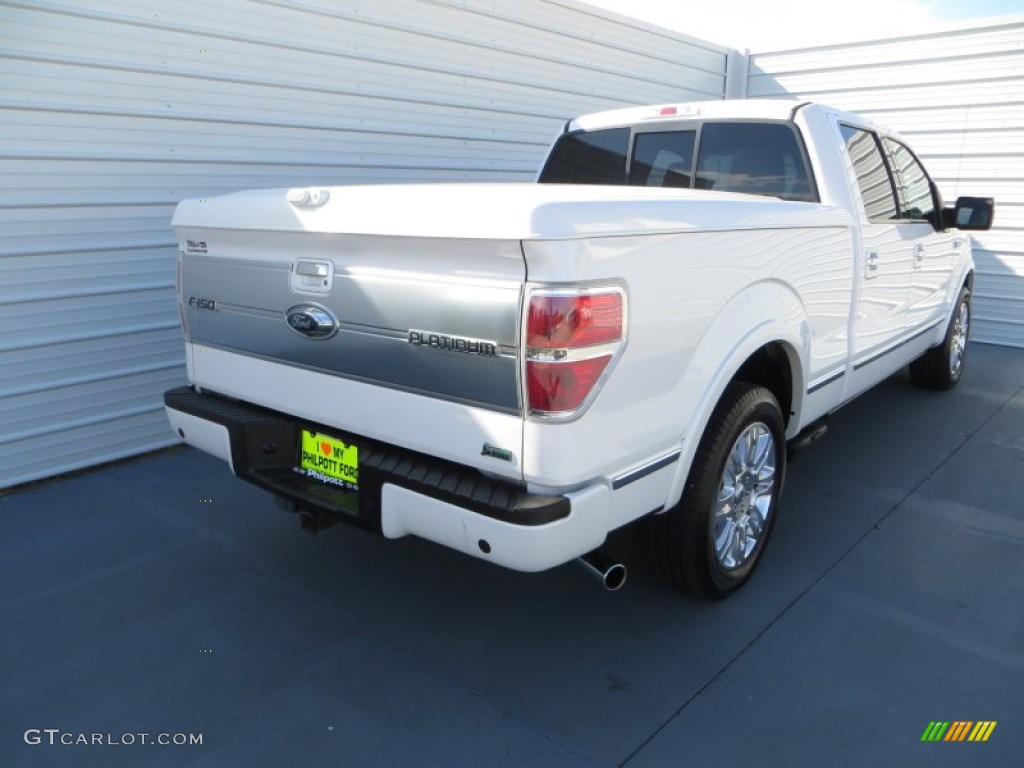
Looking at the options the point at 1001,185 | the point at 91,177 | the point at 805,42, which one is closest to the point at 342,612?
the point at 91,177

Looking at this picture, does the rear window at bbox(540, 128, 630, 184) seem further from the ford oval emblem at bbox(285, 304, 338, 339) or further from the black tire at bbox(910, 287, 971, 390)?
the black tire at bbox(910, 287, 971, 390)

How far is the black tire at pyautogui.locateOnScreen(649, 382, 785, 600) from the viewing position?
2719 millimetres

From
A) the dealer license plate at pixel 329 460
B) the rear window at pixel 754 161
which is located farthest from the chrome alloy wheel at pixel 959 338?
the dealer license plate at pixel 329 460

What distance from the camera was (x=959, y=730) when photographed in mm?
2381

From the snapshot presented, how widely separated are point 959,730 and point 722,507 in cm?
100

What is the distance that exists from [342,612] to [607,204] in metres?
1.90

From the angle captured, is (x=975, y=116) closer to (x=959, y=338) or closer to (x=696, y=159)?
(x=959, y=338)

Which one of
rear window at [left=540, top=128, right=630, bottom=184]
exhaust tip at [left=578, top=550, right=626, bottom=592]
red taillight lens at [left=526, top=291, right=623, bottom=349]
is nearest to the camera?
red taillight lens at [left=526, top=291, right=623, bottom=349]

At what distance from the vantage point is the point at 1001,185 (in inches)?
324

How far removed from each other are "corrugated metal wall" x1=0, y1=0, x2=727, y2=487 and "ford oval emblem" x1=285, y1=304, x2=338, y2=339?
2527 mm

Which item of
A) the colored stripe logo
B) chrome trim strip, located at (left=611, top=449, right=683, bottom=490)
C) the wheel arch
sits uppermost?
the wheel arch

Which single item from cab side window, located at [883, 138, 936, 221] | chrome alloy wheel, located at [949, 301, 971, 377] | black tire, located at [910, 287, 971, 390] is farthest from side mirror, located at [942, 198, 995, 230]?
chrome alloy wheel, located at [949, 301, 971, 377]

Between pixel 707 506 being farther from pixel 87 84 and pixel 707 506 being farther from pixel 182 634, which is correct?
pixel 87 84

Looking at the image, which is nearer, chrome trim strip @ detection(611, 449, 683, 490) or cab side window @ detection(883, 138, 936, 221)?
chrome trim strip @ detection(611, 449, 683, 490)
